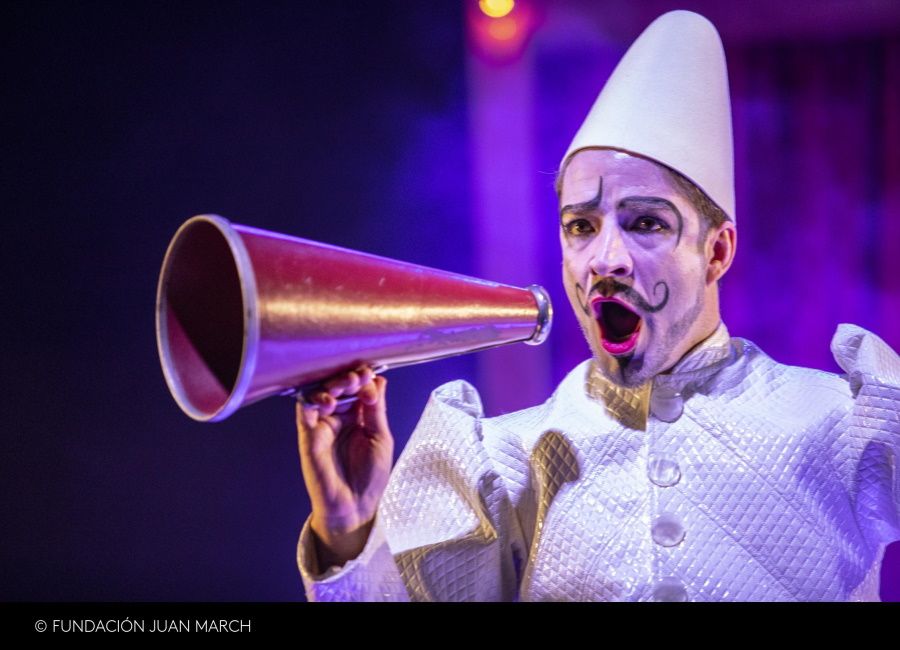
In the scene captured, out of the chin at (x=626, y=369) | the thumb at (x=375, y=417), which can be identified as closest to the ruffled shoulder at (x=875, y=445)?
the chin at (x=626, y=369)

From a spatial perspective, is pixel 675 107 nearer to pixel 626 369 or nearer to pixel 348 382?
pixel 626 369

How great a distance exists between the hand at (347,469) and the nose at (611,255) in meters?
0.41

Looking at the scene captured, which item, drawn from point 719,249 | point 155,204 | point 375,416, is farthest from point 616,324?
point 155,204

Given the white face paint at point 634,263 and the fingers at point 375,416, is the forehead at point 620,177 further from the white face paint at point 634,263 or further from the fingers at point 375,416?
the fingers at point 375,416

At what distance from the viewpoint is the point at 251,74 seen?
1.92 metres

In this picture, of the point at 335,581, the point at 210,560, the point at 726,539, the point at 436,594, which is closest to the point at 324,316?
the point at 335,581

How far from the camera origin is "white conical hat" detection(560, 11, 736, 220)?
4.59 feet

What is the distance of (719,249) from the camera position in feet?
4.84

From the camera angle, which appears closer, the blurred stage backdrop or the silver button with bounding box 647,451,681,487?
the silver button with bounding box 647,451,681,487

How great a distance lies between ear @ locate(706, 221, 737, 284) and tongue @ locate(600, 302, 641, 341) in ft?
0.52

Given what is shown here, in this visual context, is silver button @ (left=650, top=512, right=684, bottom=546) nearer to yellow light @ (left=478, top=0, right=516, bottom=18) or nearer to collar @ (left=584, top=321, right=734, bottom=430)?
collar @ (left=584, top=321, right=734, bottom=430)

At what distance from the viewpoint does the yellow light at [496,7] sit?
180 cm

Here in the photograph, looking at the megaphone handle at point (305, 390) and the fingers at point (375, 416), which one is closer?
the megaphone handle at point (305, 390)

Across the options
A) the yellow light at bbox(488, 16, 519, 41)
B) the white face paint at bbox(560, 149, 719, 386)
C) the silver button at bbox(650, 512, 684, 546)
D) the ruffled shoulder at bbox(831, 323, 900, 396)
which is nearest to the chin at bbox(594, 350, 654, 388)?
the white face paint at bbox(560, 149, 719, 386)
